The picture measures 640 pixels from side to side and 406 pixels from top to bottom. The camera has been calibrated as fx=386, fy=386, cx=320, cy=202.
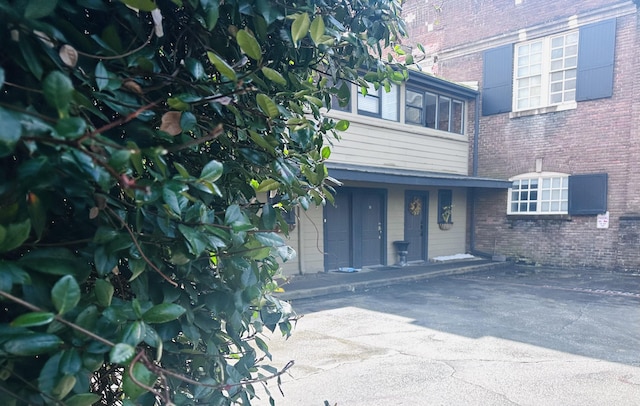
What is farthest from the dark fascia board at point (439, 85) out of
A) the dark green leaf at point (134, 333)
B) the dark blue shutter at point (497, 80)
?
the dark green leaf at point (134, 333)

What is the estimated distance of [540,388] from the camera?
3898 mm

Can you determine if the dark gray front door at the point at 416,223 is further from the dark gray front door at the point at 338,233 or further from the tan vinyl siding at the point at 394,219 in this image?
the dark gray front door at the point at 338,233

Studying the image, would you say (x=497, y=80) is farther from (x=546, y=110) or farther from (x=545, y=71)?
(x=546, y=110)

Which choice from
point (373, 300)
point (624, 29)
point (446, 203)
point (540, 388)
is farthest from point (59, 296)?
point (624, 29)

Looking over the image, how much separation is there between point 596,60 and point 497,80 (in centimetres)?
276

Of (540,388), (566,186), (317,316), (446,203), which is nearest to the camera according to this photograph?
(540,388)

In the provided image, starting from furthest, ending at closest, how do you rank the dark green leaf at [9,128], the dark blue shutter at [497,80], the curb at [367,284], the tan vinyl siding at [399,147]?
the dark blue shutter at [497,80]
the tan vinyl siding at [399,147]
the curb at [367,284]
the dark green leaf at [9,128]

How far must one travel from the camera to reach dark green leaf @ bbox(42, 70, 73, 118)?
67 cm

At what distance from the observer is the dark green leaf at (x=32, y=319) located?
0.68m

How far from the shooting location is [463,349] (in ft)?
16.5

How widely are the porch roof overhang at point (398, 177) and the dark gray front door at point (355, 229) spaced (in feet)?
3.57

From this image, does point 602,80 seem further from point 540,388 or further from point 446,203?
point 540,388

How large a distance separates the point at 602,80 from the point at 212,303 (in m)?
13.7

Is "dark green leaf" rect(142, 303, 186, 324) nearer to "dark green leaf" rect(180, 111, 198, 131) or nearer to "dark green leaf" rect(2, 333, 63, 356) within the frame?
"dark green leaf" rect(2, 333, 63, 356)
